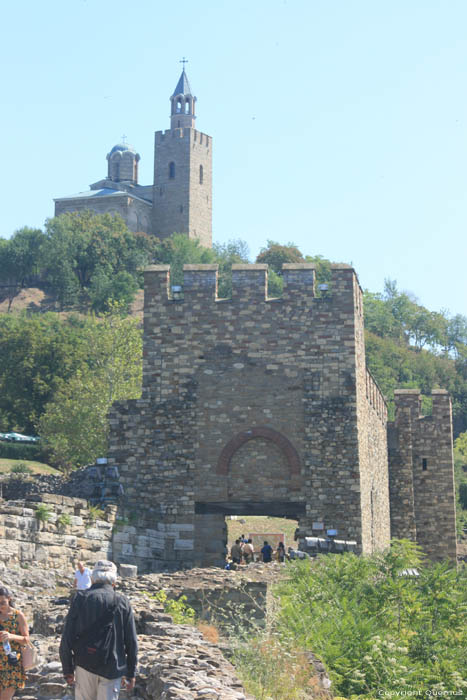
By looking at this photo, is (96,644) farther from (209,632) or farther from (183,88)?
(183,88)

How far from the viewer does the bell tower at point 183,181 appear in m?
104

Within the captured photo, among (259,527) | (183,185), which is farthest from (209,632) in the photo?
(183,185)

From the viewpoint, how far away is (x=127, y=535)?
68.6 feet

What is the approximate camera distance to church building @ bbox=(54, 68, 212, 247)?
103625 millimetres

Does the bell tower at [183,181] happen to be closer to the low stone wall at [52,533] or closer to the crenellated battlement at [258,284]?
the crenellated battlement at [258,284]

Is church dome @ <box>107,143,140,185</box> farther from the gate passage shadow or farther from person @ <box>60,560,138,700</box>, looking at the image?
person @ <box>60,560,138,700</box>

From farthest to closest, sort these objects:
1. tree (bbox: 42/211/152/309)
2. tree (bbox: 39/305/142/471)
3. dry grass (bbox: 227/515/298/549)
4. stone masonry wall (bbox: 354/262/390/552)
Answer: tree (bbox: 42/211/152/309) < tree (bbox: 39/305/142/471) < dry grass (bbox: 227/515/298/549) < stone masonry wall (bbox: 354/262/390/552)

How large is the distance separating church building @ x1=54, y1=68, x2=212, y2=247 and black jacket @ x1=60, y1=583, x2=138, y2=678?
315ft

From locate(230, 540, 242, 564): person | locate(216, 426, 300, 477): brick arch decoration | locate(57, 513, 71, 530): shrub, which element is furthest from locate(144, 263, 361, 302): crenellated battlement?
locate(57, 513, 71, 530): shrub

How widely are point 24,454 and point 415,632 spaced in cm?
4057

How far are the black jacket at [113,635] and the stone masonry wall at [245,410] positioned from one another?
1504 centimetres

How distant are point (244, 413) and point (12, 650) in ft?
51.4

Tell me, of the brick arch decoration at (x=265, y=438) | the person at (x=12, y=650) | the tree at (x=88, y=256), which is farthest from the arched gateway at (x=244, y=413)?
the tree at (x=88, y=256)

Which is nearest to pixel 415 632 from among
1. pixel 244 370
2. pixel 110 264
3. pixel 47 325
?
pixel 244 370
